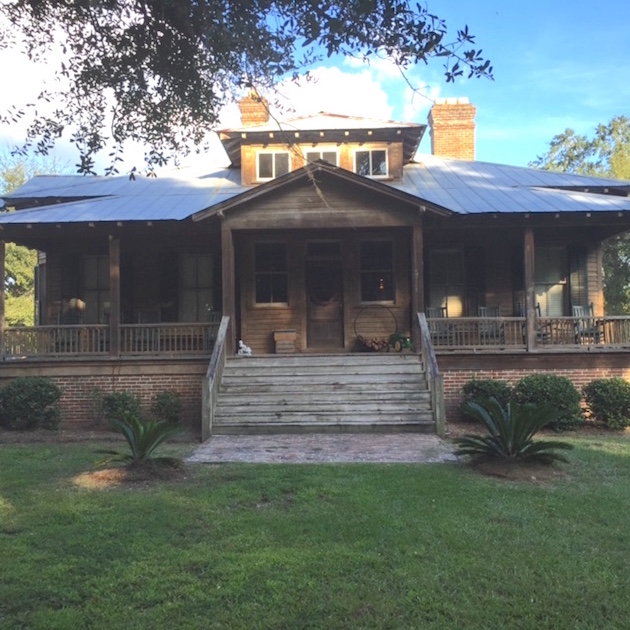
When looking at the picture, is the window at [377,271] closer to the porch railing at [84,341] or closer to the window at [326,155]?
the window at [326,155]

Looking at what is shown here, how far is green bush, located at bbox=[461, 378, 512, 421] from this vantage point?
11.8m

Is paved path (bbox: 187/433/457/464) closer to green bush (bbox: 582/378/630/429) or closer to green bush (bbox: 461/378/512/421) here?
green bush (bbox: 461/378/512/421)

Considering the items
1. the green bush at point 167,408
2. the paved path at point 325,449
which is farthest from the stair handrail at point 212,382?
the green bush at point 167,408

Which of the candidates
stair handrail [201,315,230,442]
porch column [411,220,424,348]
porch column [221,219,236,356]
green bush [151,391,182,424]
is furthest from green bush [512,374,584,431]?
green bush [151,391,182,424]

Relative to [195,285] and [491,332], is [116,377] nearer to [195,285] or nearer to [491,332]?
[195,285]

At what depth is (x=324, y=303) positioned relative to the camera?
15.1 m

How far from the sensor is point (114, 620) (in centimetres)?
364

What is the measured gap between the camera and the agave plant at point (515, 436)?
7.26m

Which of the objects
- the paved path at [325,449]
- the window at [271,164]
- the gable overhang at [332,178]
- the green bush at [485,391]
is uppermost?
the window at [271,164]

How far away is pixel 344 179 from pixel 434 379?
4.91m

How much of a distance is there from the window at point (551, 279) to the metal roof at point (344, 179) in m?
1.56

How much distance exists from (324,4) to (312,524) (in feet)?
13.8

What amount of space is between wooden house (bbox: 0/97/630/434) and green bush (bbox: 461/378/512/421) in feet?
1.66

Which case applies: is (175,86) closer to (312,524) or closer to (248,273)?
(312,524)
